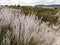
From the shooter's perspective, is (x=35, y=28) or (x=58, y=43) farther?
(x=35, y=28)

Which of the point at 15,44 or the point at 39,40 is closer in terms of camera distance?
the point at 15,44

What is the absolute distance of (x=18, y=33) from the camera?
17.5 feet

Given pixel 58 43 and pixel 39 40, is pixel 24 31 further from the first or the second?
pixel 58 43

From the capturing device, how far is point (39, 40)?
18.3ft

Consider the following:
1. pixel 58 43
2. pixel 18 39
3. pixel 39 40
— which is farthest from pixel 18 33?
pixel 58 43

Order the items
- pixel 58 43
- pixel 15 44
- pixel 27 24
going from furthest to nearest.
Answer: pixel 27 24, pixel 58 43, pixel 15 44

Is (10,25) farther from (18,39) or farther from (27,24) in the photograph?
(18,39)

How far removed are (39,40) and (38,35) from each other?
19 centimetres

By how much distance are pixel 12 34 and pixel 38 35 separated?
61 centimetres

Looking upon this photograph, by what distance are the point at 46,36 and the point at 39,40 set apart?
1.16 ft

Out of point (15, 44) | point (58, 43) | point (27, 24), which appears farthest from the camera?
point (27, 24)

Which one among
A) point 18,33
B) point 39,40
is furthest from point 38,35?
point 18,33

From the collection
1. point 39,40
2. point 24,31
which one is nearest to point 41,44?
point 39,40

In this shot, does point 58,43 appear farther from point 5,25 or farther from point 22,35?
point 5,25
